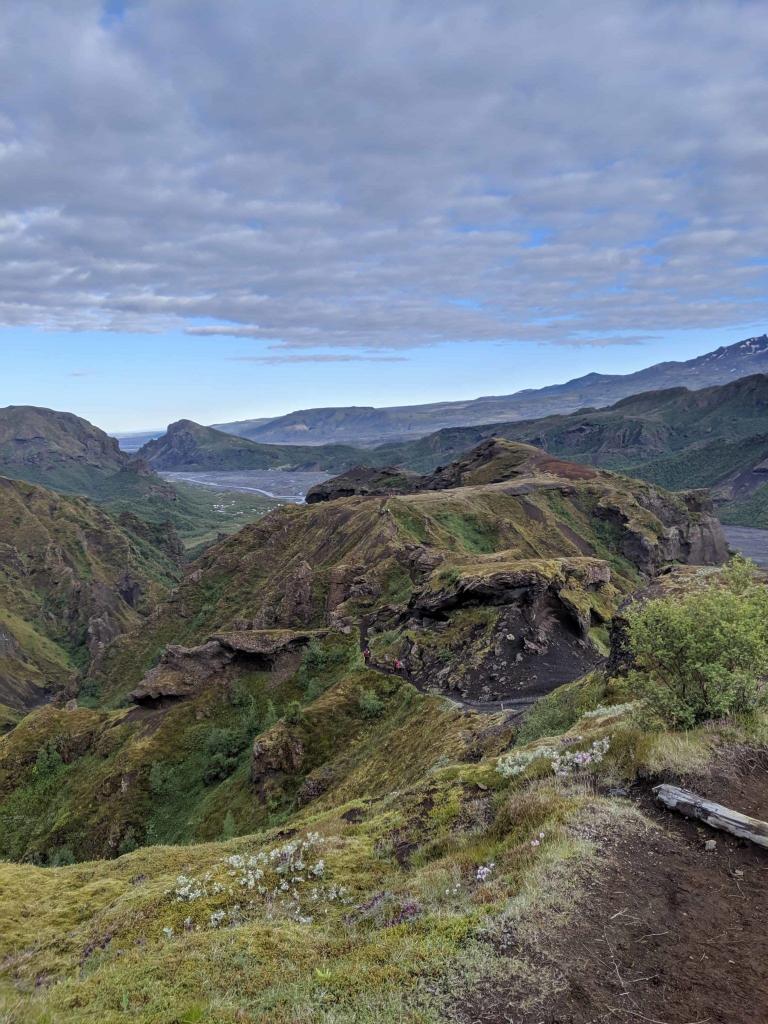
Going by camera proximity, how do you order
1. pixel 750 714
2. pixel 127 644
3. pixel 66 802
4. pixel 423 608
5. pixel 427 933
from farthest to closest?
pixel 127 644 → pixel 423 608 → pixel 66 802 → pixel 750 714 → pixel 427 933

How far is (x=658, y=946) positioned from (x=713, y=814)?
3796 mm

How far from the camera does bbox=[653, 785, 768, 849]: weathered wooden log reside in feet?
40.9

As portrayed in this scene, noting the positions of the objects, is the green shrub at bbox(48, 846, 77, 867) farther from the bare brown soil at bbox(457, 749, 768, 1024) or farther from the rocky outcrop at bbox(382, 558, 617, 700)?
the bare brown soil at bbox(457, 749, 768, 1024)

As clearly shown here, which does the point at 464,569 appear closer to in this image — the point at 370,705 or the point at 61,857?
the point at 370,705

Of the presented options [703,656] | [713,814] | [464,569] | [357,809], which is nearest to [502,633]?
[464,569]

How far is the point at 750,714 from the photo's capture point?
656 inches

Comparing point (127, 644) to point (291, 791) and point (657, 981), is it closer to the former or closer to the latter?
point (291, 791)

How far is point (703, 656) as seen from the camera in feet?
55.0

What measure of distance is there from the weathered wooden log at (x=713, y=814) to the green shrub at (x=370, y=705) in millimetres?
32221

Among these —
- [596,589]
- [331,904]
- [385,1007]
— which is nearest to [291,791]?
[331,904]

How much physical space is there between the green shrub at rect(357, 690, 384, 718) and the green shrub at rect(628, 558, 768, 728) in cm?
2950

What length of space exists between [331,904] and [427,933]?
472cm

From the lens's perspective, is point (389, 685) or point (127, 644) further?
point (127, 644)

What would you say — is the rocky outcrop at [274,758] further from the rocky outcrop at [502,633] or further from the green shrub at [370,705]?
the rocky outcrop at [502,633]
